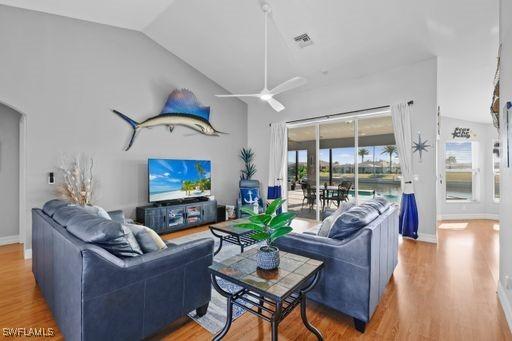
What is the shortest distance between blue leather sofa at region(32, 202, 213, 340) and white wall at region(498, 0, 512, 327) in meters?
2.61

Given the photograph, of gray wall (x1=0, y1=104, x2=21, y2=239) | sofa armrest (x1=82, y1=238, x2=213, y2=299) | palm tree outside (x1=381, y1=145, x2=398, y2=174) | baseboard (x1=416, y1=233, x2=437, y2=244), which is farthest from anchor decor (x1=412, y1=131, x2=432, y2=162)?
gray wall (x1=0, y1=104, x2=21, y2=239)

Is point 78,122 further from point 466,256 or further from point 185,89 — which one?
point 466,256

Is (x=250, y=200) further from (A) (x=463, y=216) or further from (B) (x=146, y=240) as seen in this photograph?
(A) (x=463, y=216)

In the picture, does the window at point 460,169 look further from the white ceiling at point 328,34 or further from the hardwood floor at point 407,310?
the hardwood floor at point 407,310

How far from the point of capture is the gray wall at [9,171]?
3.97m

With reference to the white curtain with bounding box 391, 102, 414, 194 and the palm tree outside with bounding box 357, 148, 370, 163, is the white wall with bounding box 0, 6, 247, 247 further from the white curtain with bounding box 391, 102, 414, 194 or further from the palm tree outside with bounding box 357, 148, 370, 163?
the white curtain with bounding box 391, 102, 414, 194

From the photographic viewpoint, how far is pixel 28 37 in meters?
3.49

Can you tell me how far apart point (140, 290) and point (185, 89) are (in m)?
4.56

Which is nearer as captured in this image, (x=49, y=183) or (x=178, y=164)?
(x=49, y=183)

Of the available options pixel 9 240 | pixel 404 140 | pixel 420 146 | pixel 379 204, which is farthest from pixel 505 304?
pixel 9 240

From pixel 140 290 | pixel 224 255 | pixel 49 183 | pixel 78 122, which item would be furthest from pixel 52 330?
pixel 78 122

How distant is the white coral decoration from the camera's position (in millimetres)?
3740

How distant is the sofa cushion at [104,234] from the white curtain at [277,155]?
15.3ft

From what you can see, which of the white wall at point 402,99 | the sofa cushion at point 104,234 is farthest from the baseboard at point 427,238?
the sofa cushion at point 104,234
